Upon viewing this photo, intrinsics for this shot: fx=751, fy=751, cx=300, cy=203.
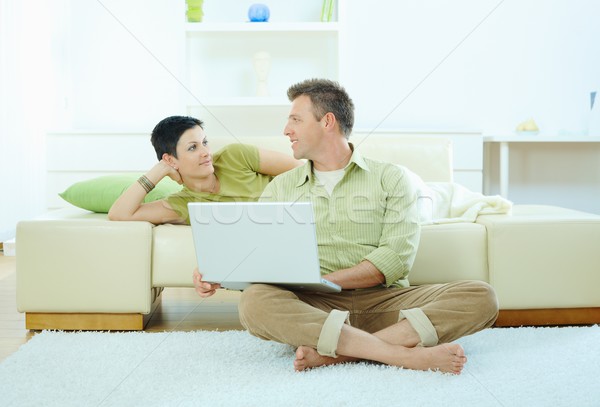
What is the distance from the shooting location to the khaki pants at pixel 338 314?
2146 mm

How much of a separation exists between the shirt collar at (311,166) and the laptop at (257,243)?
428mm

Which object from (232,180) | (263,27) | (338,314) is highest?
(263,27)

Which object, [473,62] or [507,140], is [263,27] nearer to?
[473,62]

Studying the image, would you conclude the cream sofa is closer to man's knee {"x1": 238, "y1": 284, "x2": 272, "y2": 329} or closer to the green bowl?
man's knee {"x1": 238, "y1": 284, "x2": 272, "y2": 329}

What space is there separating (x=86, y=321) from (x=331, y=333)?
3.60ft

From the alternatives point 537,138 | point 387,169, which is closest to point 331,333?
point 387,169

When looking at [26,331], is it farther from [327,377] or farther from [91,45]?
[91,45]

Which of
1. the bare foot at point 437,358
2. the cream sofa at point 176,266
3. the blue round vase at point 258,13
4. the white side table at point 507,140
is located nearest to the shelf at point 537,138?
the white side table at point 507,140

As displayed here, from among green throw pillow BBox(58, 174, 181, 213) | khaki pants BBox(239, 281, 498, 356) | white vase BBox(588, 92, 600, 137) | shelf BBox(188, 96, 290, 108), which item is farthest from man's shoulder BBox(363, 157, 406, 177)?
white vase BBox(588, 92, 600, 137)

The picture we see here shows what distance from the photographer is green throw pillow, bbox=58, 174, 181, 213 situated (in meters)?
3.03

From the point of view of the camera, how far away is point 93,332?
271cm

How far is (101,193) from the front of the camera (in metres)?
3.05

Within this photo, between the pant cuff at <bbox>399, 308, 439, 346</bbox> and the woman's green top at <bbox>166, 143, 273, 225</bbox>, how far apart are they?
0.97 metres

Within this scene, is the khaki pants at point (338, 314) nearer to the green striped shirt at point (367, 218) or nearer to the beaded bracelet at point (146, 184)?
the green striped shirt at point (367, 218)
